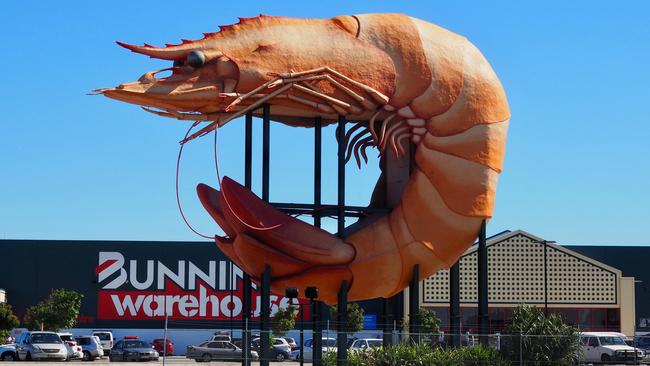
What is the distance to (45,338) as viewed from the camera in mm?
51844

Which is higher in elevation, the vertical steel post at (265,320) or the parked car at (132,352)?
the vertical steel post at (265,320)

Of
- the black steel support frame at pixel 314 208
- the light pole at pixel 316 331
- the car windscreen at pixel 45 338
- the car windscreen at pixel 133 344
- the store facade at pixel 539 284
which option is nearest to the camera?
the black steel support frame at pixel 314 208

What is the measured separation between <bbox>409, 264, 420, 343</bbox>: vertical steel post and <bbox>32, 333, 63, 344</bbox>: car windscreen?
1041 inches

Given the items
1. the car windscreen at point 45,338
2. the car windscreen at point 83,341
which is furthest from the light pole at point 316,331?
the car windscreen at point 83,341

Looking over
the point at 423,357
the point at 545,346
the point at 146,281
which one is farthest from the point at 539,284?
the point at 423,357

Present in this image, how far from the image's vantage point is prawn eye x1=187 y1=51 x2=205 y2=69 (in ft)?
87.7

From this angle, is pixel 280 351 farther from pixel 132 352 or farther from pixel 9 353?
pixel 9 353

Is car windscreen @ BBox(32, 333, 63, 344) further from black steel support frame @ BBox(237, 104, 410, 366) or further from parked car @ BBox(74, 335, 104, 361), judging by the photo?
black steel support frame @ BBox(237, 104, 410, 366)

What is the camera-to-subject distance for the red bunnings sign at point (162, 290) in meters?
72.4

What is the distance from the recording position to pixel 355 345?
49.2 metres

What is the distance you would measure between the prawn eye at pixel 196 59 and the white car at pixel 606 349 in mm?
28149

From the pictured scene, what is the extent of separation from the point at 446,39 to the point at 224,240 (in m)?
7.47

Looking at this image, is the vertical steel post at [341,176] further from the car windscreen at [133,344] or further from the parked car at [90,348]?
the parked car at [90,348]

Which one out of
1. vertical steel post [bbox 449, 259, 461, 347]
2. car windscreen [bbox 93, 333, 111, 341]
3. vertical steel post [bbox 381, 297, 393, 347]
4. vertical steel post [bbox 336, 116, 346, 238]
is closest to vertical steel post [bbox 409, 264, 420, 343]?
vertical steel post [bbox 381, 297, 393, 347]
